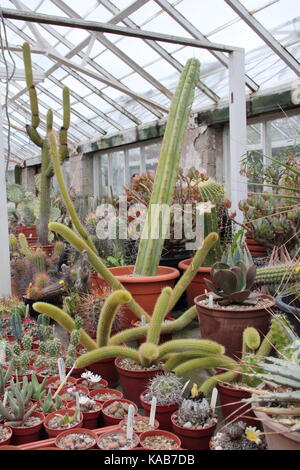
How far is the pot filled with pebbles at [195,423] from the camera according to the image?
1.54 m

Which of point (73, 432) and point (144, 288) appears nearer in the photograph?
point (73, 432)

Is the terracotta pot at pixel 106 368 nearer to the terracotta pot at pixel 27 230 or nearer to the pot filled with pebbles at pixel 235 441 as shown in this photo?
the pot filled with pebbles at pixel 235 441

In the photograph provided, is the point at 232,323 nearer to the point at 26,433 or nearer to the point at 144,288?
the point at 144,288

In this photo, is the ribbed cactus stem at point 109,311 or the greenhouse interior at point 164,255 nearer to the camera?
the greenhouse interior at point 164,255

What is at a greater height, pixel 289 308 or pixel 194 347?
pixel 289 308

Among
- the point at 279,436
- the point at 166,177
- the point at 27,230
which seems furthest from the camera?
the point at 27,230

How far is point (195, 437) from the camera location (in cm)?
154

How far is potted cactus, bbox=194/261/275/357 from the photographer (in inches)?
87.8

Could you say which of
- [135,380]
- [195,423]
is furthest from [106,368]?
[195,423]

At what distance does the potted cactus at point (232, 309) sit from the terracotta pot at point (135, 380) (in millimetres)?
433

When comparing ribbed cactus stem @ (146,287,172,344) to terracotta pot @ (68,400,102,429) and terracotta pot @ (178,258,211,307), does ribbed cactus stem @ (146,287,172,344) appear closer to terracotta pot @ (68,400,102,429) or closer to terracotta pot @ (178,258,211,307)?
terracotta pot @ (68,400,102,429)

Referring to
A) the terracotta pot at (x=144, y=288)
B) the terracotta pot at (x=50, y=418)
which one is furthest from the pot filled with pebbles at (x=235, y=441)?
the terracotta pot at (x=144, y=288)

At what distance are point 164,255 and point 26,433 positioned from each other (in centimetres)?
236

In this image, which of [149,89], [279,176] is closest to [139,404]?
[279,176]
